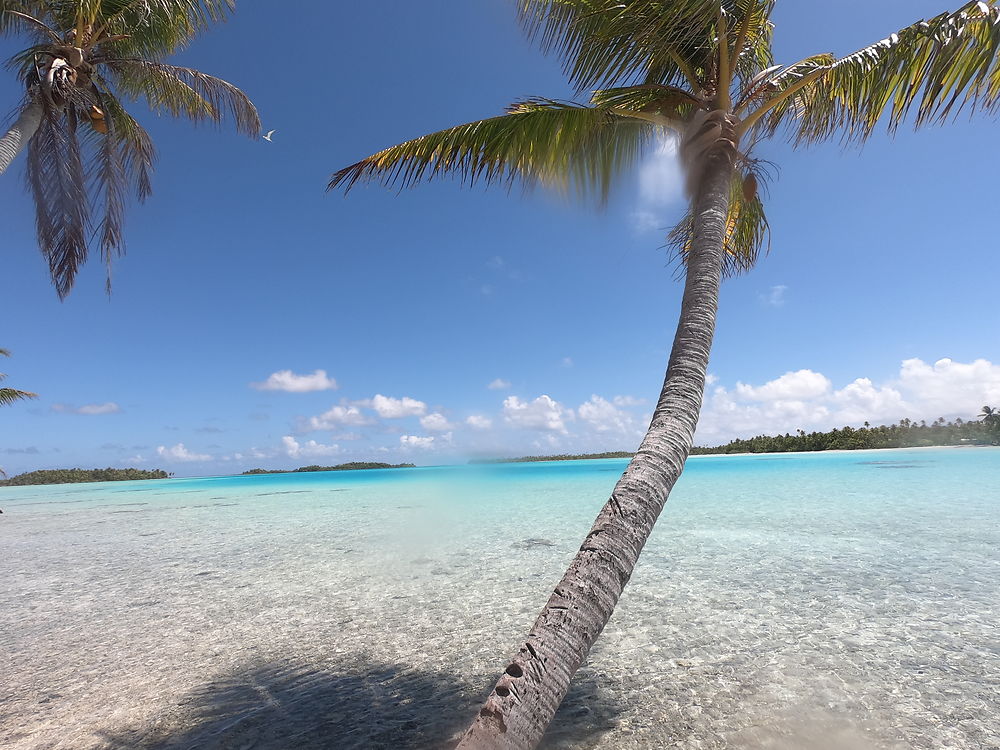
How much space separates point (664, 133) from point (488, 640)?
15.4 feet

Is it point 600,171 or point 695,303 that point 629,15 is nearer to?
point 600,171

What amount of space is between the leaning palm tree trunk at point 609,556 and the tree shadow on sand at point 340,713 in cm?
113

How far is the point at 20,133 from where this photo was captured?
17.4 ft

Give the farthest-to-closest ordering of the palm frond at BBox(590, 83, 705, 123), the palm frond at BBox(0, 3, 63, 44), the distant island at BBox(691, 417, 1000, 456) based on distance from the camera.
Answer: the distant island at BBox(691, 417, 1000, 456) < the palm frond at BBox(0, 3, 63, 44) < the palm frond at BBox(590, 83, 705, 123)

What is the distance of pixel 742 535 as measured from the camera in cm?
752

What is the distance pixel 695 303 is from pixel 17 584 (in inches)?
337

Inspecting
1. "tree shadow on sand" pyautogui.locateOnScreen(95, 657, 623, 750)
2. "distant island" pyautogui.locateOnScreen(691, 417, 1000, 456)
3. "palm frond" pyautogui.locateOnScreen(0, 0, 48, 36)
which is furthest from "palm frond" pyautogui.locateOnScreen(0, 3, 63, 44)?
"distant island" pyautogui.locateOnScreen(691, 417, 1000, 456)

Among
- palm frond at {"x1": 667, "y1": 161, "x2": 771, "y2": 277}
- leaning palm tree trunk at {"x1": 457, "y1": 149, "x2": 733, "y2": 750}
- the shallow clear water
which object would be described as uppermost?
palm frond at {"x1": 667, "y1": 161, "x2": 771, "y2": 277}

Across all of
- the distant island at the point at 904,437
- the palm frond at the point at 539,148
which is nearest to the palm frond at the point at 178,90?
the palm frond at the point at 539,148

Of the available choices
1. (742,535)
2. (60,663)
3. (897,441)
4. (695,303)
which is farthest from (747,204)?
(897,441)

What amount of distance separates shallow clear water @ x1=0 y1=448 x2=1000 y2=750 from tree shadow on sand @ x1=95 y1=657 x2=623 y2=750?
0.05 feet

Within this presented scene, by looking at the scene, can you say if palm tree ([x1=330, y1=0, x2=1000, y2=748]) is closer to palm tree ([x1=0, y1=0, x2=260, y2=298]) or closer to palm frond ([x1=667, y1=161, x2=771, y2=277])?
palm frond ([x1=667, y1=161, x2=771, y2=277])

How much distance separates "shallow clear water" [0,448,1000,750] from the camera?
101 inches

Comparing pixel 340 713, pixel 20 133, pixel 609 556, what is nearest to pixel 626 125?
pixel 609 556
